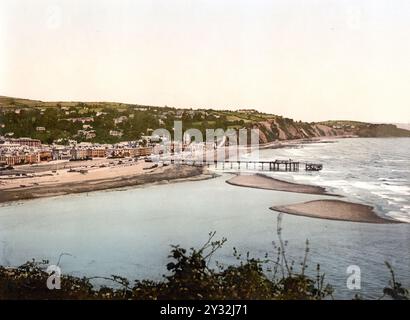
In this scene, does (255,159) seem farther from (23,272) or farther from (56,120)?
(23,272)

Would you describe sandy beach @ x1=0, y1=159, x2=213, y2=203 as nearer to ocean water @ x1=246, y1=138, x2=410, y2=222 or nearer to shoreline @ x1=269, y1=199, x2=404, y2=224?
ocean water @ x1=246, y1=138, x2=410, y2=222

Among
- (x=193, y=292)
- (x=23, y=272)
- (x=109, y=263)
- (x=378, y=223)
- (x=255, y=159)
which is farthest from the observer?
(x=255, y=159)

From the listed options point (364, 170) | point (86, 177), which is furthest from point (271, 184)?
point (86, 177)

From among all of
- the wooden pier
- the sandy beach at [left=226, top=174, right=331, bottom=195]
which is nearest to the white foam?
the sandy beach at [left=226, top=174, right=331, bottom=195]

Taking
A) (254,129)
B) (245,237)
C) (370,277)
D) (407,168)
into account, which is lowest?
(370,277)

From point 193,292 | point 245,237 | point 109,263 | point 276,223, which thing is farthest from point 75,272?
point 276,223

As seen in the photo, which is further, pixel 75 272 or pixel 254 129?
pixel 254 129

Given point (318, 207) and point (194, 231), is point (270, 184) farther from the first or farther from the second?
point (194, 231)
